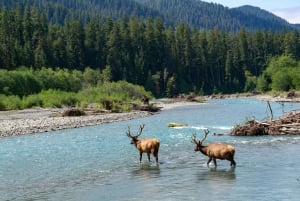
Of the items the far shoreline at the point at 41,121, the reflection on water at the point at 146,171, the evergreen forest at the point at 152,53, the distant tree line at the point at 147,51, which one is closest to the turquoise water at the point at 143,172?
the reflection on water at the point at 146,171

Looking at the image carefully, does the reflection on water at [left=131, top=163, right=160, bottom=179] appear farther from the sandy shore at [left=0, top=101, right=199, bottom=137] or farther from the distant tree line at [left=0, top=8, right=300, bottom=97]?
the distant tree line at [left=0, top=8, right=300, bottom=97]

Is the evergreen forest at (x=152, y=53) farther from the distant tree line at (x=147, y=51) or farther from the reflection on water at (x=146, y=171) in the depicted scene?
the reflection on water at (x=146, y=171)

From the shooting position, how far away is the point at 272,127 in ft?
125

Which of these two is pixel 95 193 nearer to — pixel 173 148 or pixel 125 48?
pixel 173 148

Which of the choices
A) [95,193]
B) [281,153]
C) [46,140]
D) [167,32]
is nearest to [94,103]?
[46,140]

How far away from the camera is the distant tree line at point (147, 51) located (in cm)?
13125

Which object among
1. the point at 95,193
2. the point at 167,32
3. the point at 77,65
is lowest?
the point at 95,193

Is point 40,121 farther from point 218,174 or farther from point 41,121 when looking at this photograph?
point 218,174

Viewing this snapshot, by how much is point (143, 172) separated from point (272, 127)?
1654 cm

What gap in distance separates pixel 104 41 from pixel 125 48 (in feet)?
20.8

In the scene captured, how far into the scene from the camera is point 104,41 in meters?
150

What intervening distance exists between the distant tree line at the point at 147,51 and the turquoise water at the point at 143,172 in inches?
3204

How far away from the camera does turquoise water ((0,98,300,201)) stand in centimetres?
1956

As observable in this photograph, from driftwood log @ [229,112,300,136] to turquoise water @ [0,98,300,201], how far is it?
4.42 feet
